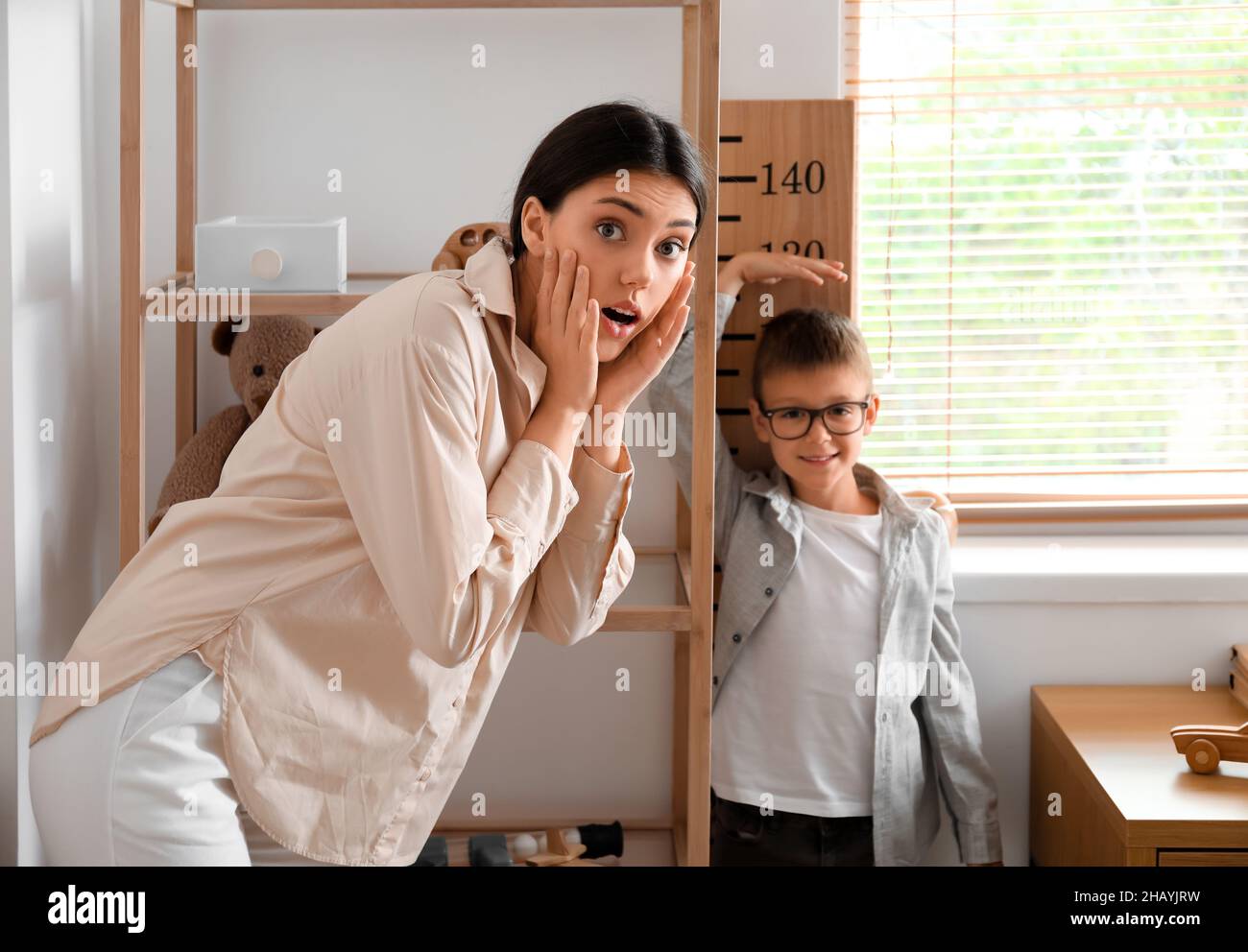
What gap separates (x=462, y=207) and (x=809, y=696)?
0.84 m

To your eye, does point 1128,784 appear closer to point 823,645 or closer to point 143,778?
point 823,645

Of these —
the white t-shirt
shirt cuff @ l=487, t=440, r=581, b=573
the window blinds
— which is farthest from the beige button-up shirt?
the window blinds

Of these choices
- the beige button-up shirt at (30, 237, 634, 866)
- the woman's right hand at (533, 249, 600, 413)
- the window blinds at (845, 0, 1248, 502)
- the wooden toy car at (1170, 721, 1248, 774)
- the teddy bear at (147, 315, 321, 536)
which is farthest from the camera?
the window blinds at (845, 0, 1248, 502)

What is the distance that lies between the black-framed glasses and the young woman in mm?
504

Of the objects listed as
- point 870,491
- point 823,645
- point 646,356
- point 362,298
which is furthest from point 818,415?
point 362,298

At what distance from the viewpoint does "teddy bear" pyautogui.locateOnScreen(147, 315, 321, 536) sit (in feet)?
5.70

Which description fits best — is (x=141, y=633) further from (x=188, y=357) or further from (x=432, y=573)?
(x=188, y=357)

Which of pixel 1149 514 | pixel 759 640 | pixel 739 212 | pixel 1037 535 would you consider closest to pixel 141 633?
pixel 759 640

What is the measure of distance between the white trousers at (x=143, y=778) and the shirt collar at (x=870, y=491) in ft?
2.82

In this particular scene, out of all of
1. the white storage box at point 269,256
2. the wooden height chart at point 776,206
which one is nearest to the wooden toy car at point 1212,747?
the wooden height chart at point 776,206

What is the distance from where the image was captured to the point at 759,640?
71.1 inches

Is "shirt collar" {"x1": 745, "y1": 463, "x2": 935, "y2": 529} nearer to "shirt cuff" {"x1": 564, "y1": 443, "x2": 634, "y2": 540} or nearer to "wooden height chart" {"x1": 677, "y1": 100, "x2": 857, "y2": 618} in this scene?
"wooden height chart" {"x1": 677, "y1": 100, "x2": 857, "y2": 618}

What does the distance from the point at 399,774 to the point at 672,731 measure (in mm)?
819

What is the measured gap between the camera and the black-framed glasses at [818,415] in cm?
176
